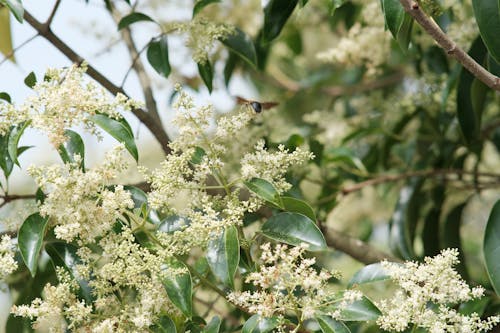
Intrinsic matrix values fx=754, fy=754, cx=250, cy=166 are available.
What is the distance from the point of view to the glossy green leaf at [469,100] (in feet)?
5.01

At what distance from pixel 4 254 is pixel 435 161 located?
1.36 meters

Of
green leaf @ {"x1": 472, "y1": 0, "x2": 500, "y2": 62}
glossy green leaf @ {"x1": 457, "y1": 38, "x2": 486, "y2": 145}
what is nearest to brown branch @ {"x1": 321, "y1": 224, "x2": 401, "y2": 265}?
glossy green leaf @ {"x1": 457, "y1": 38, "x2": 486, "y2": 145}

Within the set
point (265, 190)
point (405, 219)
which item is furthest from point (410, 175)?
point (265, 190)

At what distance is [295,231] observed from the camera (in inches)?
42.3

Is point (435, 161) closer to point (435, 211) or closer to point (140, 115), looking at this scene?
point (435, 211)

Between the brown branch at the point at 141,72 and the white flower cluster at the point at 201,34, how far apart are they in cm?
16

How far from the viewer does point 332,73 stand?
2.90 m

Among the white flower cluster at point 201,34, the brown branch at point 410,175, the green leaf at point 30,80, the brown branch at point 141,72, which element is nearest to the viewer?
the green leaf at point 30,80

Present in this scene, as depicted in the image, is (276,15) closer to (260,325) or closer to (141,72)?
(141,72)

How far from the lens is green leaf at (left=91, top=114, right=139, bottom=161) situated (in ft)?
3.43

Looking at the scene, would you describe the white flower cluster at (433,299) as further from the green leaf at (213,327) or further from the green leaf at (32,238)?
the green leaf at (32,238)

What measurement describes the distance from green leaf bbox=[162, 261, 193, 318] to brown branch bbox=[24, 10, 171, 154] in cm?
36

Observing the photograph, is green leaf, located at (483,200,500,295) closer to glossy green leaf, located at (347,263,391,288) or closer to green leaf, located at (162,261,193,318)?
glossy green leaf, located at (347,263,391,288)

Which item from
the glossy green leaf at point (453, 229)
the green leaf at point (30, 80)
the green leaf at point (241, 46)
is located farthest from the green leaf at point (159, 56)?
the glossy green leaf at point (453, 229)
